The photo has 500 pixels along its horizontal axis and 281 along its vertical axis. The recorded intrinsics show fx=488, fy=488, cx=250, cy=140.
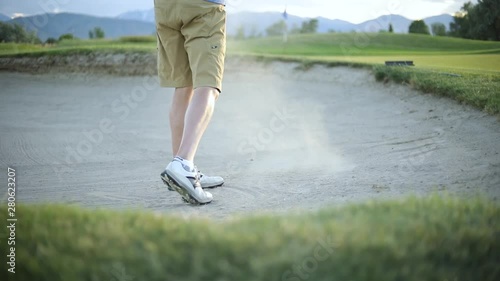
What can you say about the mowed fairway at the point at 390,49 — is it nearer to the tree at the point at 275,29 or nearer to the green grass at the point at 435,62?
the green grass at the point at 435,62

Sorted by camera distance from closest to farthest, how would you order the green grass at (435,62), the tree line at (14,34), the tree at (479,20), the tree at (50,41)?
the green grass at (435,62) < the tree at (479,20) < the tree line at (14,34) < the tree at (50,41)

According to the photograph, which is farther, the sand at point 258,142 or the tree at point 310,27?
the tree at point 310,27

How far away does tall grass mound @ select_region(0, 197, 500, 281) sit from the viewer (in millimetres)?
1677

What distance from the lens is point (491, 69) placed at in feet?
21.6

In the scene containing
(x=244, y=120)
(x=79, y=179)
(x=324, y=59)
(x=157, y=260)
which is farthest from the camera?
(x=324, y=59)

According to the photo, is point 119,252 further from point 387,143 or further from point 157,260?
point 387,143

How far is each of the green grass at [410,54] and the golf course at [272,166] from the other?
44 millimetres

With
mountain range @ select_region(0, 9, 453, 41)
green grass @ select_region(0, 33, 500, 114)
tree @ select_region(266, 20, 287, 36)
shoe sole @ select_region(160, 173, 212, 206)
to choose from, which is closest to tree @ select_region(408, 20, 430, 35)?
green grass @ select_region(0, 33, 500, 114)

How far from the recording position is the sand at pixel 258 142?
3.90m

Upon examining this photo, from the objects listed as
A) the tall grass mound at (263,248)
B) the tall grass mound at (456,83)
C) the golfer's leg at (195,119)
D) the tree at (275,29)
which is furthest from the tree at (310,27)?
the tall grass mound at (263,248)

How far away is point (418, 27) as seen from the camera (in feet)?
33.1

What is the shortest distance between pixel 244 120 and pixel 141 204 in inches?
192

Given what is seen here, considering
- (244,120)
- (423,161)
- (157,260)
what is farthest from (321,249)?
(244,120)

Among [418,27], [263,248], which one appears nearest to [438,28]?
[418,27]
